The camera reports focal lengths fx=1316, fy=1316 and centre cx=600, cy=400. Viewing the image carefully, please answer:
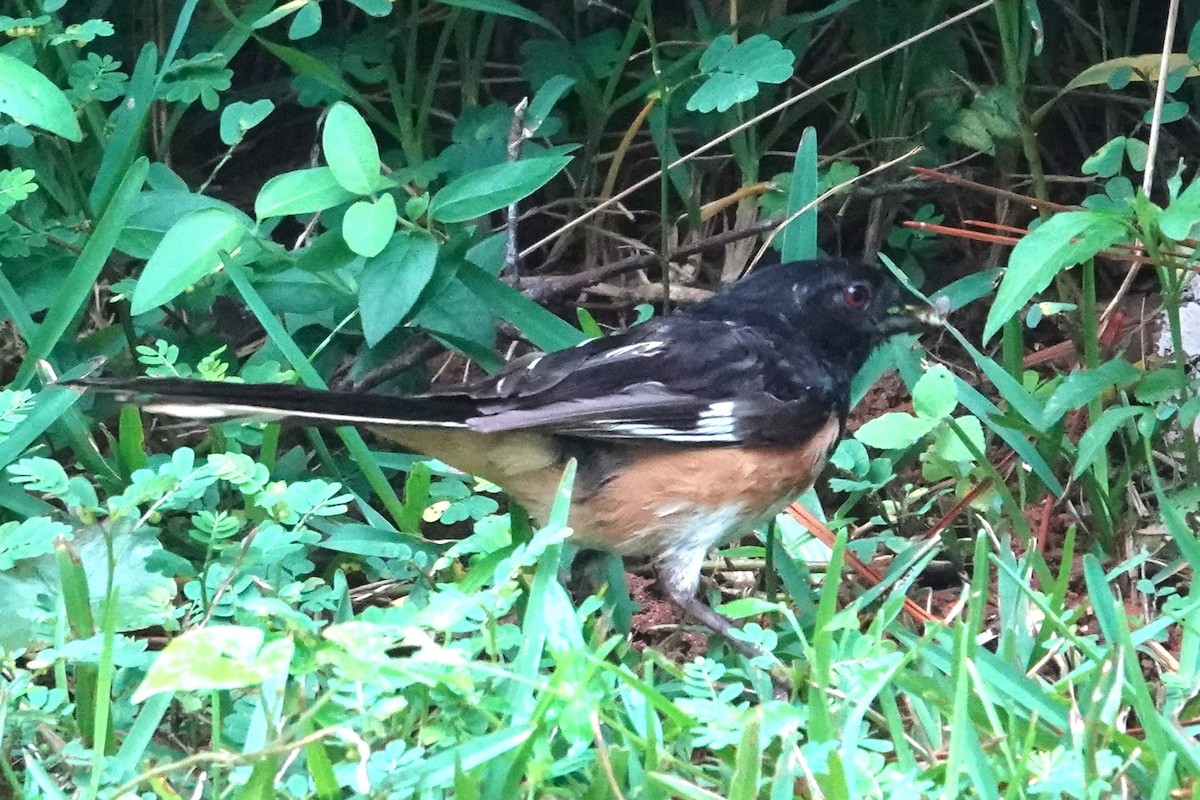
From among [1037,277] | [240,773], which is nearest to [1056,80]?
[1037,277]

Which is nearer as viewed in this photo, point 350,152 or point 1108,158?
point 350,152

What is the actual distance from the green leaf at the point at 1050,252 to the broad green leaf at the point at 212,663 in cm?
153

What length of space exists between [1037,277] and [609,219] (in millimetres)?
1879

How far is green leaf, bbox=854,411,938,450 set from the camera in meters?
2.73

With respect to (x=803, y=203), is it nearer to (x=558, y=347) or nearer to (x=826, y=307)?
(x=826, y=307)

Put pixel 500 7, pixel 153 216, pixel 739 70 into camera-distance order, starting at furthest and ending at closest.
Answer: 1. pixel 500 7
2. pixel 739 70
3. pixel 153 216

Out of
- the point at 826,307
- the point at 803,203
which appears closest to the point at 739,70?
the point at 803,203

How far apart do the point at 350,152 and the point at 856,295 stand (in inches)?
47.3

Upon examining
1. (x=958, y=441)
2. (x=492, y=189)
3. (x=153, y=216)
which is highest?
(x=492, y=189)

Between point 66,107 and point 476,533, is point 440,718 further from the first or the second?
point 66,107

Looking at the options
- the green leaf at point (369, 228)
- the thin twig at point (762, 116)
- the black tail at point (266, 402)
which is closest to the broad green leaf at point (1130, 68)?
the thin twig at point (762, 116)

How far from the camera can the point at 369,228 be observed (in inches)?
112

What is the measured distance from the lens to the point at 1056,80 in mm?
4023

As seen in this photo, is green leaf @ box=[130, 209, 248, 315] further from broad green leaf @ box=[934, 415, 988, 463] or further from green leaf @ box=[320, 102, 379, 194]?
broad green leaf @ box=[934, 415, 988, 463]
